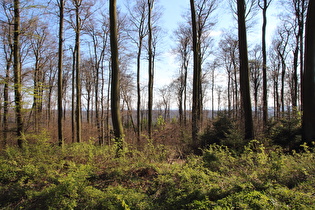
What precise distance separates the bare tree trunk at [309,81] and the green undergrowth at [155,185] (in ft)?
12.5

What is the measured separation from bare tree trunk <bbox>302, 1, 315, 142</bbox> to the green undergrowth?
3.80 metres

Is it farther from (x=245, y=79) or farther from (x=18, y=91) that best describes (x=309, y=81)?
(x=18, y=91)

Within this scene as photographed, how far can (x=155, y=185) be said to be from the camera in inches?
168

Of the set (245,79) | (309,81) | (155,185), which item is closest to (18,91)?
(155,185)

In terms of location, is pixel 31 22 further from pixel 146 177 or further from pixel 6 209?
pixel 146 177

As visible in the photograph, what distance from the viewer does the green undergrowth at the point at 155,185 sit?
117 inches

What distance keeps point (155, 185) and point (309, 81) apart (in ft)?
24.7

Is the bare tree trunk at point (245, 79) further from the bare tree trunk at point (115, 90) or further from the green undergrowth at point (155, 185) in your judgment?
the bare tree trunk at point (115, 90)

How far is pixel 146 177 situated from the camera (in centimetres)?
490

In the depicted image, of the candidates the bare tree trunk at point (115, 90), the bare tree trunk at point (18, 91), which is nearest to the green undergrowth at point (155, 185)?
the bare tree trunk at point (115, 90)

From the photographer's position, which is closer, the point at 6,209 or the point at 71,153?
the point at 6,209

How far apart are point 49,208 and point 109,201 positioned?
1.10 m

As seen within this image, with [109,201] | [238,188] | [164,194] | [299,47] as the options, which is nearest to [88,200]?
[109,201]

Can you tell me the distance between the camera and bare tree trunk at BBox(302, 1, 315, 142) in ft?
23.4
